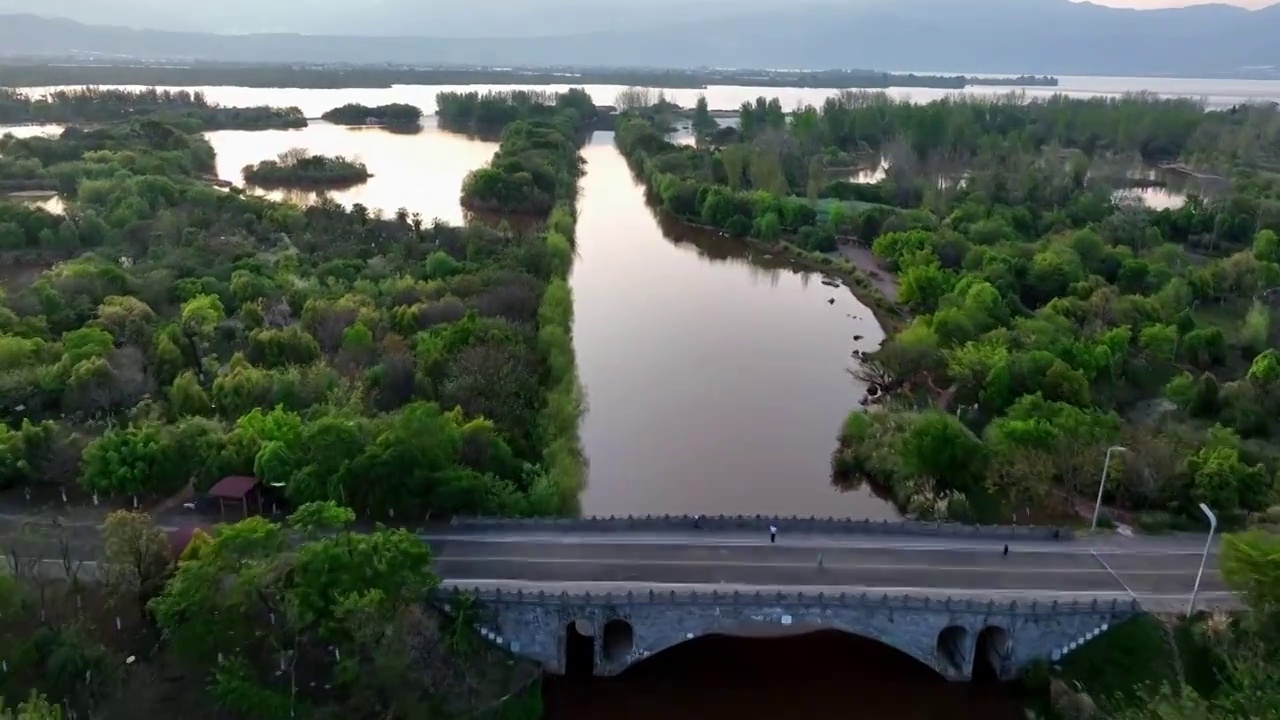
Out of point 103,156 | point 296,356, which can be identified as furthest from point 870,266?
point 103,156

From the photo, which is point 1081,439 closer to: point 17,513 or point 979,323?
point 979,323

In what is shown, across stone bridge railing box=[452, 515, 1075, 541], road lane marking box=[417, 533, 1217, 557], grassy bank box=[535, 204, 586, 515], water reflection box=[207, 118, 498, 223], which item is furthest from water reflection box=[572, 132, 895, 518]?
water reflection box=[207, 118, 498, 223]

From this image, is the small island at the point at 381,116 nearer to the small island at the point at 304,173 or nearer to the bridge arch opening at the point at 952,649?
the small island at the point at 304,173

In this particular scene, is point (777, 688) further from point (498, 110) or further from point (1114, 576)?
point (498, 110)

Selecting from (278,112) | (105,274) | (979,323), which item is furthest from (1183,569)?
(278,112)

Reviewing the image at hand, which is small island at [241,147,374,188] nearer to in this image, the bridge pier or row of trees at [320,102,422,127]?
row of trees at [320,102,422,127]

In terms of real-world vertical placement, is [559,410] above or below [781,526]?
above
